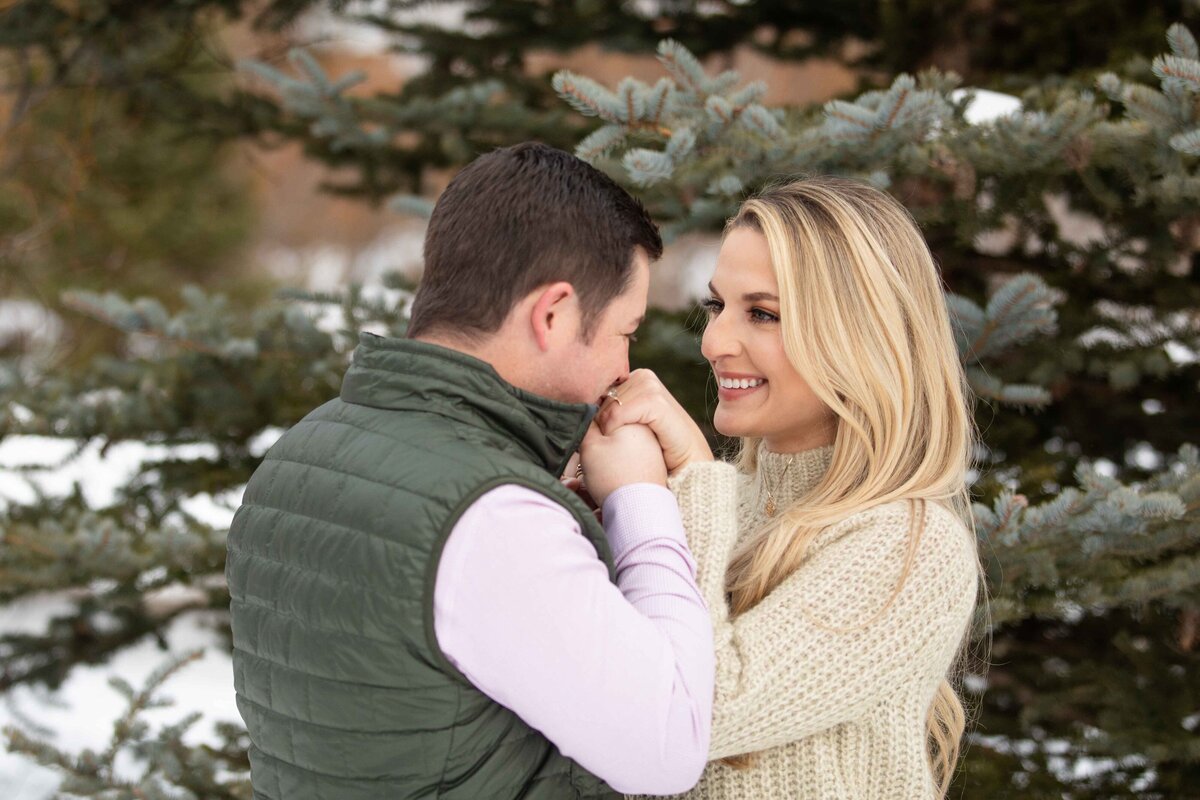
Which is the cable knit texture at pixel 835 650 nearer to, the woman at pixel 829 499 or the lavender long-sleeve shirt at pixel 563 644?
the woman at pixel 829 499

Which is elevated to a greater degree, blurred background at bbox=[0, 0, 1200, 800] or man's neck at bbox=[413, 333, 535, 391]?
man's neck at bbox=[413, 333, 535, 391]

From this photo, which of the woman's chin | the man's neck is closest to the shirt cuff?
the man's neck

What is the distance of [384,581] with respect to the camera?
1.39m

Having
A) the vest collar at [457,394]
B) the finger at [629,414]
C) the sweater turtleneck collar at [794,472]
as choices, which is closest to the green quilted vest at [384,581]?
the vest collar at [457,394]

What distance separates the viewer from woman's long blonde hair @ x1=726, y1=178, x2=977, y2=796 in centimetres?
195

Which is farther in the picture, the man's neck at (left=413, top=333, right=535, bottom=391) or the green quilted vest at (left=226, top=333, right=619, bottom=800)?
the man's neck at (left=413, top=333, right=535, bottom=391)

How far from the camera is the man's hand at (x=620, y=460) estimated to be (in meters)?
1.69

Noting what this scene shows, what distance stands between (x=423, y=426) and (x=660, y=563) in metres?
0.39

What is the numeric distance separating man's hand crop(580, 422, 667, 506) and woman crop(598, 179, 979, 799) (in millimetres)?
35

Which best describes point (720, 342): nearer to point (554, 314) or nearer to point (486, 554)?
point (554, 314)

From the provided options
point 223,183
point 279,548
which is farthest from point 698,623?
point 223,183

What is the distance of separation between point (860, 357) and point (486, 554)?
909 millimetres

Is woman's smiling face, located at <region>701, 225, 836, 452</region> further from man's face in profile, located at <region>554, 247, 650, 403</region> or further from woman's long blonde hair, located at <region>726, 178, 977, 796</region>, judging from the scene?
man's face in profile, located at <region>554, 247, 650, 403</region>

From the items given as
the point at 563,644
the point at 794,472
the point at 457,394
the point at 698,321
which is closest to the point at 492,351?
the point at 457,394
